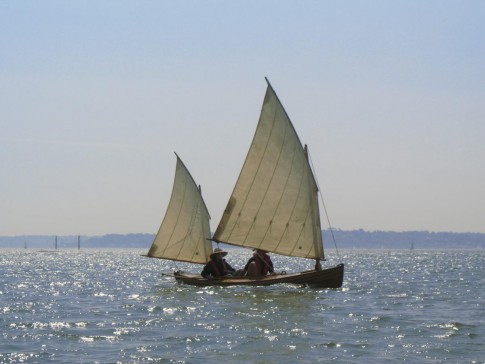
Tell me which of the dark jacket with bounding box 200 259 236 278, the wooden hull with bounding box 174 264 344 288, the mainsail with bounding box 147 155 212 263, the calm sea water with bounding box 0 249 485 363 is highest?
the mainsail with bounding box 147 155 212 263

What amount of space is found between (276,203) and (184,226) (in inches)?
407

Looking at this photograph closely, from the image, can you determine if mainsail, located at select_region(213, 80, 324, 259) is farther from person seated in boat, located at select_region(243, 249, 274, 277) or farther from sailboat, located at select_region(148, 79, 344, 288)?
person seated in boat, located at select_region(243, 249, 274, 277)

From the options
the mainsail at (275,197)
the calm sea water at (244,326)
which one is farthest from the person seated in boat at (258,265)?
the mainsail at (275,197)

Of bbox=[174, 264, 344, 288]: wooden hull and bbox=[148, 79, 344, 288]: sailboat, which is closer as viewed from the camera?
bbox=[148, 79, 344, 288]: sailboat

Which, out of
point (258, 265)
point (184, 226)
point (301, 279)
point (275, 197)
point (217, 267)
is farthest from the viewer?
point (184, 226)

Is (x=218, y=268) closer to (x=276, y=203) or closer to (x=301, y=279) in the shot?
(x=301, y=279)

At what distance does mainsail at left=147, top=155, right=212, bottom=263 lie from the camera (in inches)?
2003

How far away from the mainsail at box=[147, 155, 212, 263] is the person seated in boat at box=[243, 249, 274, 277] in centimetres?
688

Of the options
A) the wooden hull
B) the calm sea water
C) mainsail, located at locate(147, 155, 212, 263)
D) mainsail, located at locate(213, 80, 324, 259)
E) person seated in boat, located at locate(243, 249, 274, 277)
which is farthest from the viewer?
mainsail, located at locate(147, 155, 212, 263)

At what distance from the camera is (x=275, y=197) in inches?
1641

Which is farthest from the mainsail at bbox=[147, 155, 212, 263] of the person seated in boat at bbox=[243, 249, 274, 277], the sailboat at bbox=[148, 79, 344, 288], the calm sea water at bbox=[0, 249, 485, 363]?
the sailboat at bbox=[148, 79, 344, 288]

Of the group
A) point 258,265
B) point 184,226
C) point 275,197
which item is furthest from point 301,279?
point 184,226

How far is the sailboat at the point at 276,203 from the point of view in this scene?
41188 mm

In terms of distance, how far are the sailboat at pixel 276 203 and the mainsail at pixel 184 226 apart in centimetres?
822
